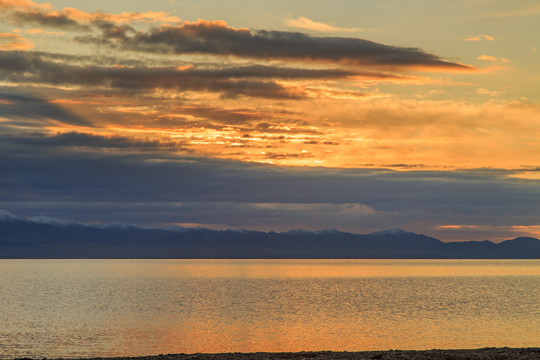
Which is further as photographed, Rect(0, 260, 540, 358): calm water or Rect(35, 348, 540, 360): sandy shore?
Rect(0, 260, 540, 358): calm water

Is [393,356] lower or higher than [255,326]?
higher

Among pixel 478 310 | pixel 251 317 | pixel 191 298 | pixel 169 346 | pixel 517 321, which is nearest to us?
pixel 169 346

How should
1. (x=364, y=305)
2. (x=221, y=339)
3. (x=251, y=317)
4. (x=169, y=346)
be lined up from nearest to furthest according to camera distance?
(x=169, y=346)
(x=221, y=339)
(x=251, y=317)
(x=364, y=305)

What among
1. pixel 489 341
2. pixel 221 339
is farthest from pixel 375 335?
pixel 221 339

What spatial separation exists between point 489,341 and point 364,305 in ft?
145

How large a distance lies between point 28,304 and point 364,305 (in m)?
55.7

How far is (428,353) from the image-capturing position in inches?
1893

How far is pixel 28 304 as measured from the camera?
111250mm

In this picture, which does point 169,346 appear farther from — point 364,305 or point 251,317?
point 364,305

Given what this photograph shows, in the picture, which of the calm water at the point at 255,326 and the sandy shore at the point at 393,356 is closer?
the sandy shore at the point at 393,356

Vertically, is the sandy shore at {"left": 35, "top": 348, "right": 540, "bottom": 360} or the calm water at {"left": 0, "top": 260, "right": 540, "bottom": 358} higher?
the sandy shore at {"left": 35, "top": 348, "right": 540, "bottom": 360}

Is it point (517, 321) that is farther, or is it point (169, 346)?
point (517, 321)

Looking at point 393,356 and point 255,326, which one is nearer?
point 393,356

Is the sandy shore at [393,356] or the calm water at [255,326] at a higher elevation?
the sandy shore at [393,356]
